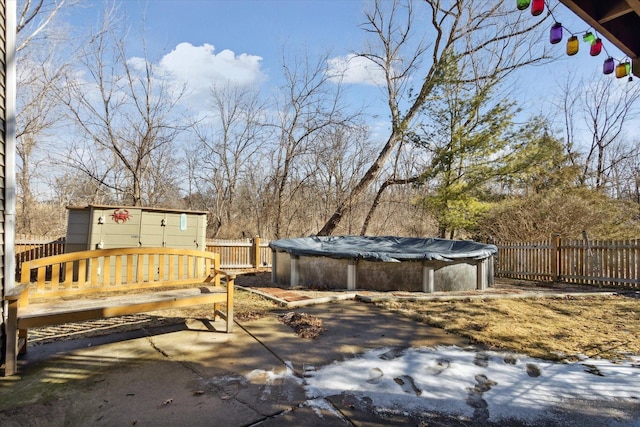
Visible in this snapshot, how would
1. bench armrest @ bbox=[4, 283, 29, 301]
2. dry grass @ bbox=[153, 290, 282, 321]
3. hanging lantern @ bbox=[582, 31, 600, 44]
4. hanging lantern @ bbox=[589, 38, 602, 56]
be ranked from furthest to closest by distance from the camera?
dry grass @ bbox=[153, 290, 282, 321] < hanging lantern @ bbox=[582, 31, 600, 44] < hanging lantern @ bbox=[589, 38, 602, 56] < bench armrest @ bbox=[4, 283, 29, 301]

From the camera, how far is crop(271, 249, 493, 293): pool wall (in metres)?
6.41

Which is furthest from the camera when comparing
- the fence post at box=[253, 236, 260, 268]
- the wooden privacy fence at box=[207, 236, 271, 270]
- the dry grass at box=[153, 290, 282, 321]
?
the fence post at box=[253, 236, 260, 268]

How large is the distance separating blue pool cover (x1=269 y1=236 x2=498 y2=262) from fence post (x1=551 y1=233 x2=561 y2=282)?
240 centimetres

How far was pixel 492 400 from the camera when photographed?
227 centimetres

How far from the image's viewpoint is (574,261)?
8438 millimetres

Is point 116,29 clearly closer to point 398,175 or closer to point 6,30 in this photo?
point 6,30

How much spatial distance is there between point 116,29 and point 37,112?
161 inches

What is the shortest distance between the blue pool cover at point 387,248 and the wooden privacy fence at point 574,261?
225cm

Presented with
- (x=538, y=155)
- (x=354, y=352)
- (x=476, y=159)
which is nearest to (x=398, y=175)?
(x=476, y=159)

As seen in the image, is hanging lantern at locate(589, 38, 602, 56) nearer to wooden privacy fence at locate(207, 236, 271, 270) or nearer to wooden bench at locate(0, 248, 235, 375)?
wooden bench at locate(0, 248, 235, 375)

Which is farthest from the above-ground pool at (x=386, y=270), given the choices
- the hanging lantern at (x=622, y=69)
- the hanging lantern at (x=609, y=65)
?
the hanging lantern at (x=622, y=69)

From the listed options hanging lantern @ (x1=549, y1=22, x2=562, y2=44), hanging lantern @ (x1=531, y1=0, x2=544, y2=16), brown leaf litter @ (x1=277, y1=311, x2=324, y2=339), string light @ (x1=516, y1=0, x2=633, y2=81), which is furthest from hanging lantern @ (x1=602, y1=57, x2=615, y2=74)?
brown leaf litter @ (x1=277, y1=311, x2=324, y2=339)

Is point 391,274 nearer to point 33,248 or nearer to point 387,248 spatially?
point 387,248

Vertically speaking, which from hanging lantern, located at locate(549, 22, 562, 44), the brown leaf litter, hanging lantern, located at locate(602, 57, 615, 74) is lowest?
the brown leaf litter
